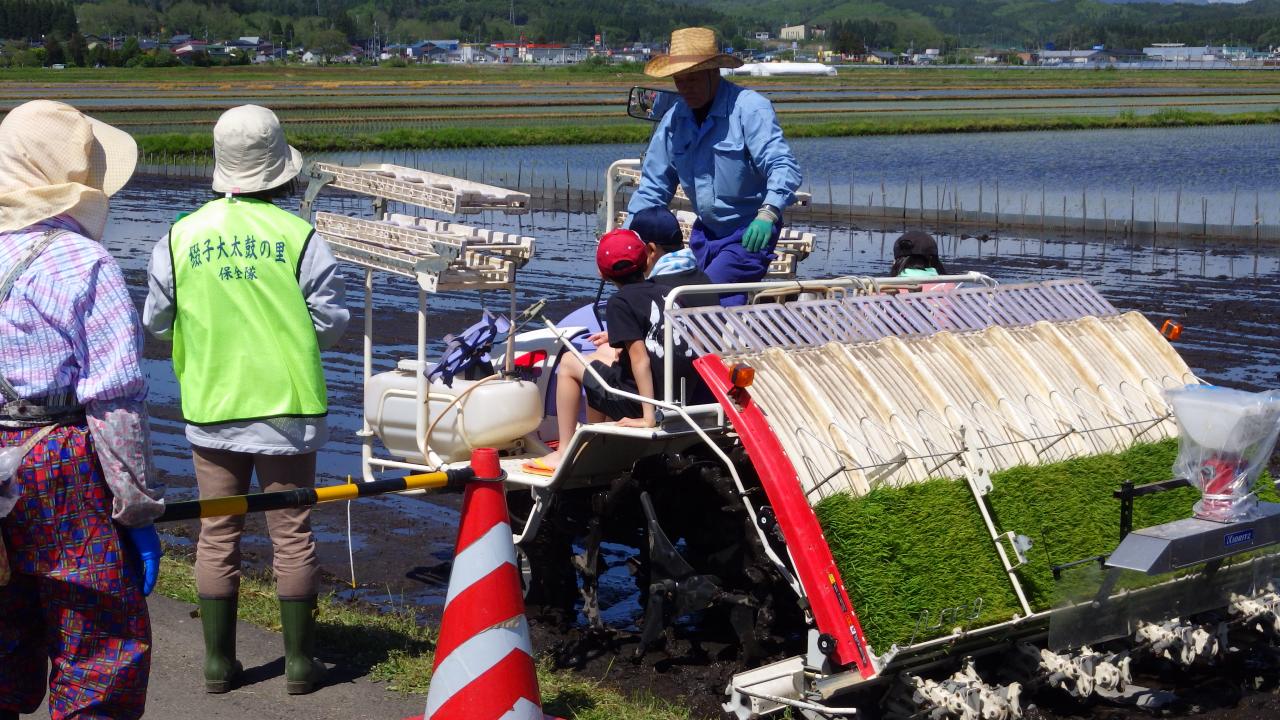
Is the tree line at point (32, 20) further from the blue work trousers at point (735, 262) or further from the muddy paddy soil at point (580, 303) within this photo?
the blue work trousers at point (735, 262)

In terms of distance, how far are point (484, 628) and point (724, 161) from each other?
3.68 metres

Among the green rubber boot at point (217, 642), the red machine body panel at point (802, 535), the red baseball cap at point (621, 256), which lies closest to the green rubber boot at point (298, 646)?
the green rubber boot at point (217, 642)

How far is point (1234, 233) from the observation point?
88.2ft

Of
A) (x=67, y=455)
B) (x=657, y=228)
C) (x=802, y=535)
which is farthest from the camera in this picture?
(x=657, y=228)

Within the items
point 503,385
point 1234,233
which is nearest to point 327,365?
point 503,385

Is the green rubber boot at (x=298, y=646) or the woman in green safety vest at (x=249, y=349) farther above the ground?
the woman in green safety vest at (x=249, y=349)

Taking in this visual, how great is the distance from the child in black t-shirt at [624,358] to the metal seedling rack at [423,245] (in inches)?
22.8

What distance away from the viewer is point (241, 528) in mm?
5918

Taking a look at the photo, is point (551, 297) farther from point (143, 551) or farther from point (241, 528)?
point (143, 551)

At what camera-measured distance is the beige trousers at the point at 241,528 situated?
5934mm

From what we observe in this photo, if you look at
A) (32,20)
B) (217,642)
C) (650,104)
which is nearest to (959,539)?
(217,642)

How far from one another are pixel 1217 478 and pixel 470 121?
60550mm

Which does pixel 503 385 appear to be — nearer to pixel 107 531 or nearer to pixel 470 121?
pixel 107 531

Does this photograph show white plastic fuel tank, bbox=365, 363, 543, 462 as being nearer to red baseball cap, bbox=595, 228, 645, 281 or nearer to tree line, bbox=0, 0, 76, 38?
red baseball cap, bbox=595, 228, 645, 281
